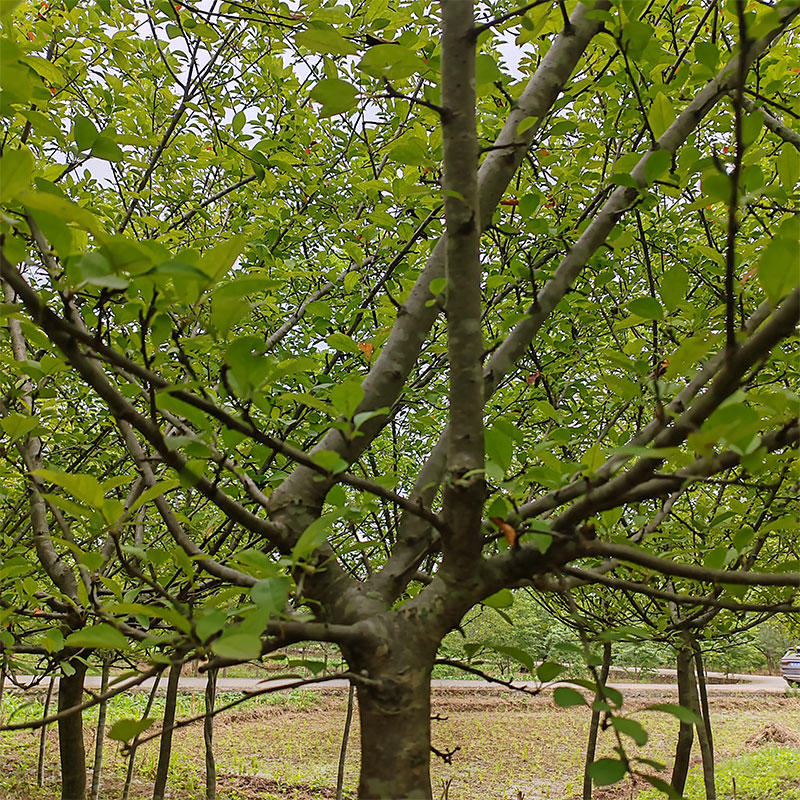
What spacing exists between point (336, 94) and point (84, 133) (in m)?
0.58

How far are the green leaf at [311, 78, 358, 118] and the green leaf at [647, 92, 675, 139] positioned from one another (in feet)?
2.51

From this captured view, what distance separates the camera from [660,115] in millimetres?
1563

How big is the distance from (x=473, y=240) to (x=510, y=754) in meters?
14.8

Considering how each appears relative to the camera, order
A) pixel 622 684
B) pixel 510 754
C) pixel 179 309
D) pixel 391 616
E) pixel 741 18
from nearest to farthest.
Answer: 1. pixel 741 18
2. pixel 179 309
3. pixel 391 616
4. pixel 510 754
5. pixel 622 684

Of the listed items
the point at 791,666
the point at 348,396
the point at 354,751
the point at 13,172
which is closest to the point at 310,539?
the point at 348,396

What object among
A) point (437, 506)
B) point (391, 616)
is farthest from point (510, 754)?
point (391, 616)

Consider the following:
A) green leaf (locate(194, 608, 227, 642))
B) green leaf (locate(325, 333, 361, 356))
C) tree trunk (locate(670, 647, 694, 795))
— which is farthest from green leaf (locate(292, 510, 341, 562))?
tree trunk (locate(670, 647, 694, 795))

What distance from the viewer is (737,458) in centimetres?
121

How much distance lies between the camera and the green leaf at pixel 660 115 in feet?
5.07

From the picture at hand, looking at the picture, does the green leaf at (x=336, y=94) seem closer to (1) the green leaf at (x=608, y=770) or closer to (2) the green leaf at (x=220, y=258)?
(2) the green leaf at (x=220, y=258)

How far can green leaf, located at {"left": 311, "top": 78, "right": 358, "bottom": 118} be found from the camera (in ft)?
4.00

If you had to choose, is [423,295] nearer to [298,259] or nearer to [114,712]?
[298,259]

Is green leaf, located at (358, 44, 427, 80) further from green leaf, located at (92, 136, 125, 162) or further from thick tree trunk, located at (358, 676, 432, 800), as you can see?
thick tree trunk, located at (358, 676, 432, 800)

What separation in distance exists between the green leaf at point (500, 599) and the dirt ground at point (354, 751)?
18.3ft
